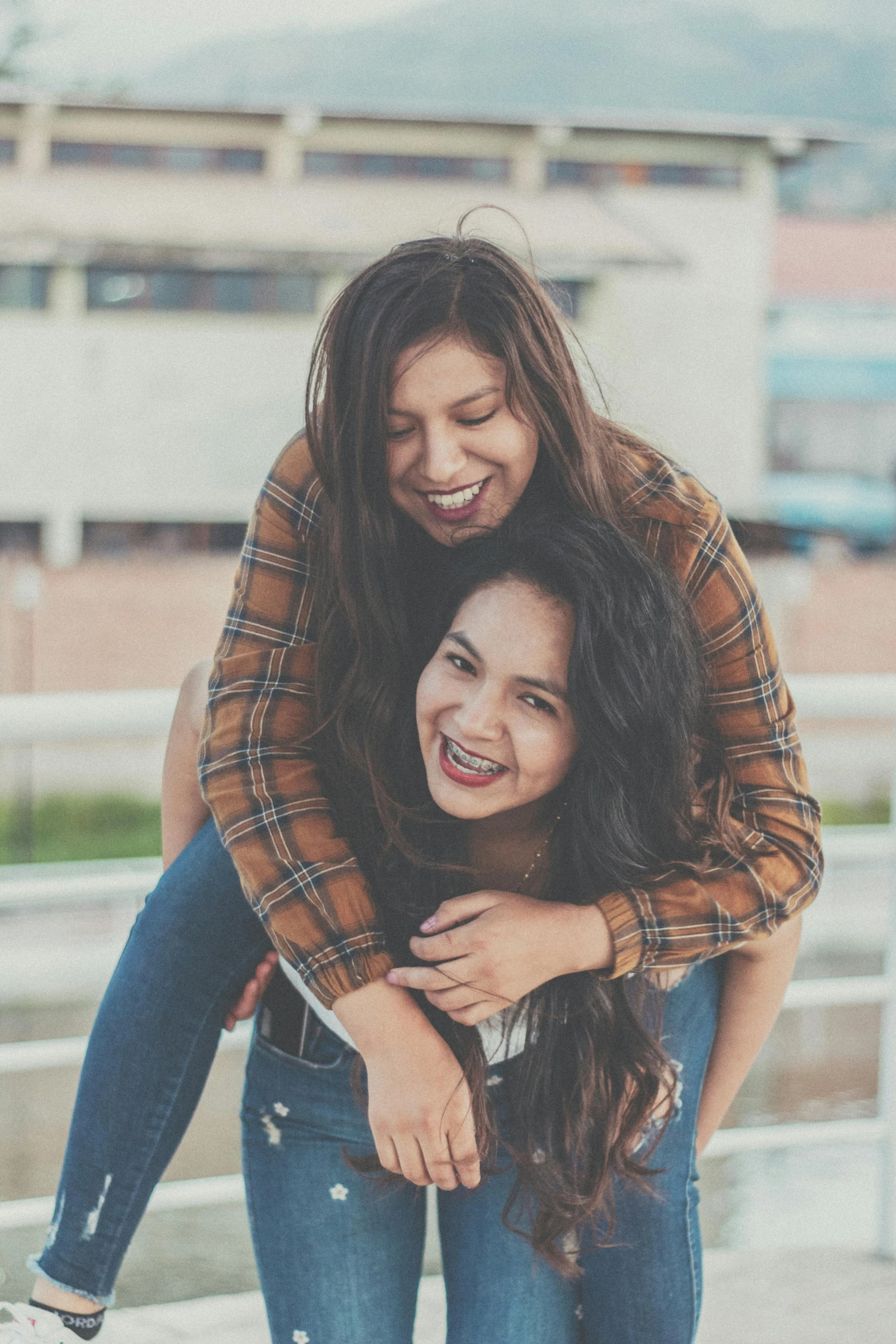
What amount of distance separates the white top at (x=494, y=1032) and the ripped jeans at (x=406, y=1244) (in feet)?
0.09

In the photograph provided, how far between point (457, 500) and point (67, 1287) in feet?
2.31

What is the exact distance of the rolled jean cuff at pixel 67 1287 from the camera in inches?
42.3

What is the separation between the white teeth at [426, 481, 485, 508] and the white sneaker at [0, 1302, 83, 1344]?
27.9 inches

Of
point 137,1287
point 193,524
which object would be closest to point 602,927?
point 137,1287

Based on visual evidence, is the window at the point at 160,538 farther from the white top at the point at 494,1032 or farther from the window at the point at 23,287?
the white top at the point at 494,1032

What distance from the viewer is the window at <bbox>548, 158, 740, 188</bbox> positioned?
25.2m

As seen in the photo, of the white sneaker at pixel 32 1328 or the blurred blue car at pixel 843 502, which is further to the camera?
the blurred blue car at pixel 843 502

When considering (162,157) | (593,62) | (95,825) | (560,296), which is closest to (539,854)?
(560,296)

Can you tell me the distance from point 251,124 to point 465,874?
84.0ft

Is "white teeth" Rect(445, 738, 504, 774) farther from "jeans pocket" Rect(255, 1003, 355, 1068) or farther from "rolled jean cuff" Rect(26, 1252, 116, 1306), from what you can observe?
"rolled jean cuff" Rect(26, 1252, 116, 1306)

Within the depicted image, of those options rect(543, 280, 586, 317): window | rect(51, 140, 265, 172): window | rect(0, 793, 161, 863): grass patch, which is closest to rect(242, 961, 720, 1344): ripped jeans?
rect(543, 280, 586, 317): window

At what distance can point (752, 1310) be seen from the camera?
161 cm

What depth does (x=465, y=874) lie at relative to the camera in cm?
109

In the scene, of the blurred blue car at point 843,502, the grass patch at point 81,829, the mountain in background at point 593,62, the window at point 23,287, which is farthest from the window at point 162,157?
the mountain in background at point 593,62
